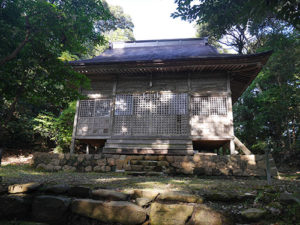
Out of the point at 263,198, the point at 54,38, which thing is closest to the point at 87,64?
the point at 54,38

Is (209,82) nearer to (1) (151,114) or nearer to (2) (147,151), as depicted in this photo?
(1) (151,114)

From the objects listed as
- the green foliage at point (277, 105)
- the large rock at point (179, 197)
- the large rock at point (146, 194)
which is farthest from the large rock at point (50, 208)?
the green foliage at point (277, 105)

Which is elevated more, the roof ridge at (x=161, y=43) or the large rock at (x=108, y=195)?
the roof ridge at (x=161, y=43)

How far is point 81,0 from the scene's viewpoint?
54.4 ft

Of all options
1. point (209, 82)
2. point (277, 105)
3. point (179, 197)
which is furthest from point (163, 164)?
point (277, 105)

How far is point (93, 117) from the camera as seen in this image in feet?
34.1

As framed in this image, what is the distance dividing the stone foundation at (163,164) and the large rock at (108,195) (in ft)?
13.8

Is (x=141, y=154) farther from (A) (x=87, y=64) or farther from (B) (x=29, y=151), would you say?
(B) (x=29, y=151)

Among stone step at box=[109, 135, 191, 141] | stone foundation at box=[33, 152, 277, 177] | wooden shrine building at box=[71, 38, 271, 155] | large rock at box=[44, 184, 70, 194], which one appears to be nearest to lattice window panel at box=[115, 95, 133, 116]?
wooden shrine building at box=[71, 38, 271, 155]

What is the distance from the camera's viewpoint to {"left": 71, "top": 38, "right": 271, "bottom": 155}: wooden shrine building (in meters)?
9.23

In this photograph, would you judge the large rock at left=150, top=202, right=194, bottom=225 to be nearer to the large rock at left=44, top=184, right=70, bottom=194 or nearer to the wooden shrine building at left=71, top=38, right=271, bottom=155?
the large rock at left=44, top=184, right=70, bottom=194

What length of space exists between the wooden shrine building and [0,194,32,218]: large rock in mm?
5898

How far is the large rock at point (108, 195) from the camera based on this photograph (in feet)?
11.4

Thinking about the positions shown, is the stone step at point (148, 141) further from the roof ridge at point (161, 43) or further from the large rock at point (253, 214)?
the roof ridge at point (161, 43)
